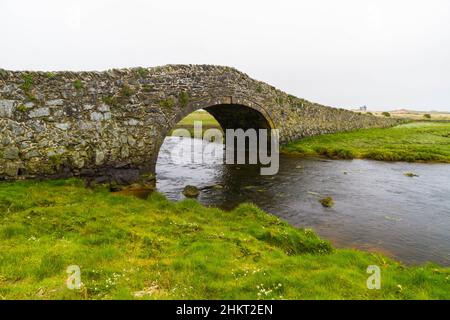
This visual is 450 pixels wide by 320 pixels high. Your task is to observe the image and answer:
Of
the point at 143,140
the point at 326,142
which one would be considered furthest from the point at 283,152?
the point at 143,140

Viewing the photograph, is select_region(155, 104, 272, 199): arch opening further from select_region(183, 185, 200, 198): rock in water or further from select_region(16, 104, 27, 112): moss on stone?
select_region(16, 104, 27, 112): moss on stone

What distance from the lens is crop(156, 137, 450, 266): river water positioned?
10.9m

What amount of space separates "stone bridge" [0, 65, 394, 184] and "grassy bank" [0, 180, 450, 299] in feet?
7.90

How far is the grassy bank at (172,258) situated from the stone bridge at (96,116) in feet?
7.90

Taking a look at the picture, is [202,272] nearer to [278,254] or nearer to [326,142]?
[278,254]

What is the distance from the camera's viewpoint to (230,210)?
1377 cm

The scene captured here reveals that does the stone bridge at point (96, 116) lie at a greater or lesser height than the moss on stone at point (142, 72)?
lesser

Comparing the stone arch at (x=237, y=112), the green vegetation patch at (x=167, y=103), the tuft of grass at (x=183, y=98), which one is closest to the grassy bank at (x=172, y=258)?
the green vegetation patch at (x=167, y=103)

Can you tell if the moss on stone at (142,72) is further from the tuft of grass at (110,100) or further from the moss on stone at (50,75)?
the moss on stone at (50,75)

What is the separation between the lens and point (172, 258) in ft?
26.6

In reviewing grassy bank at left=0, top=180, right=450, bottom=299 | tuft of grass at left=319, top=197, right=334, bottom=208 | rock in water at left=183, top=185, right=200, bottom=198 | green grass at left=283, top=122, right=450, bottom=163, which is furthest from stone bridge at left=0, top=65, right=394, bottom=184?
green grass at left=283, top=122, right=450, bottom=163

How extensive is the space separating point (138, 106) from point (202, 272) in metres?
11.7

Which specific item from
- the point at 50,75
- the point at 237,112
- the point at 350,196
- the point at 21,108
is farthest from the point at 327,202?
the point at 237,112

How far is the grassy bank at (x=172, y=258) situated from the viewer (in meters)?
6.53
